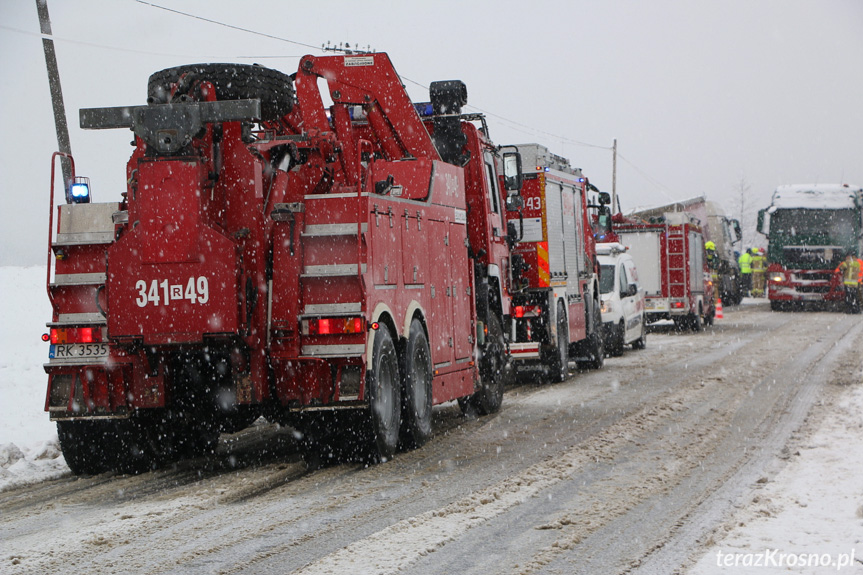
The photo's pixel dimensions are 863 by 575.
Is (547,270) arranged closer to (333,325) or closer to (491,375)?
(491,375)

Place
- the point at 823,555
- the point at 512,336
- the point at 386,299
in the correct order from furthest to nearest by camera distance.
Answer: the point at 512,336 → the point at 386,299 → the point at 823,555

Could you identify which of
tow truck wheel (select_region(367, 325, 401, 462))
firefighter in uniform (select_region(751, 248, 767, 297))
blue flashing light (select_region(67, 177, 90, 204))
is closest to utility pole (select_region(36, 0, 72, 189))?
blue flashing light (select_region(67, 177, 90, 204))

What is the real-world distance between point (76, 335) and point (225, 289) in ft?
4.36

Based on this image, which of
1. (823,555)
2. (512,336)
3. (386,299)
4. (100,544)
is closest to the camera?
(823,555)

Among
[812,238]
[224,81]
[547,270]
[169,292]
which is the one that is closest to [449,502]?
[169,292]

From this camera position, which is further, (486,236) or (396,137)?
(486,236)

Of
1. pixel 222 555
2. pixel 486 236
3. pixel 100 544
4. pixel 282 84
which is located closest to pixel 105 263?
pixel 282 84

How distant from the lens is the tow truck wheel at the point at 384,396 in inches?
347

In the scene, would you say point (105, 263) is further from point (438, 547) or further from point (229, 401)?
point (438, 547)

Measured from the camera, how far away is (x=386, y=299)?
907cm

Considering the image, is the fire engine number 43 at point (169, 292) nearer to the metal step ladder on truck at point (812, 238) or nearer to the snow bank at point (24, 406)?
the snow bank at point (24, 406)

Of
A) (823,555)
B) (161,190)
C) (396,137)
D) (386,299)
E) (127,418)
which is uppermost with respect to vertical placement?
(396,137)

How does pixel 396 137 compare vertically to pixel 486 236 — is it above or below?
above

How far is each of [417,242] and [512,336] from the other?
15.1ft
